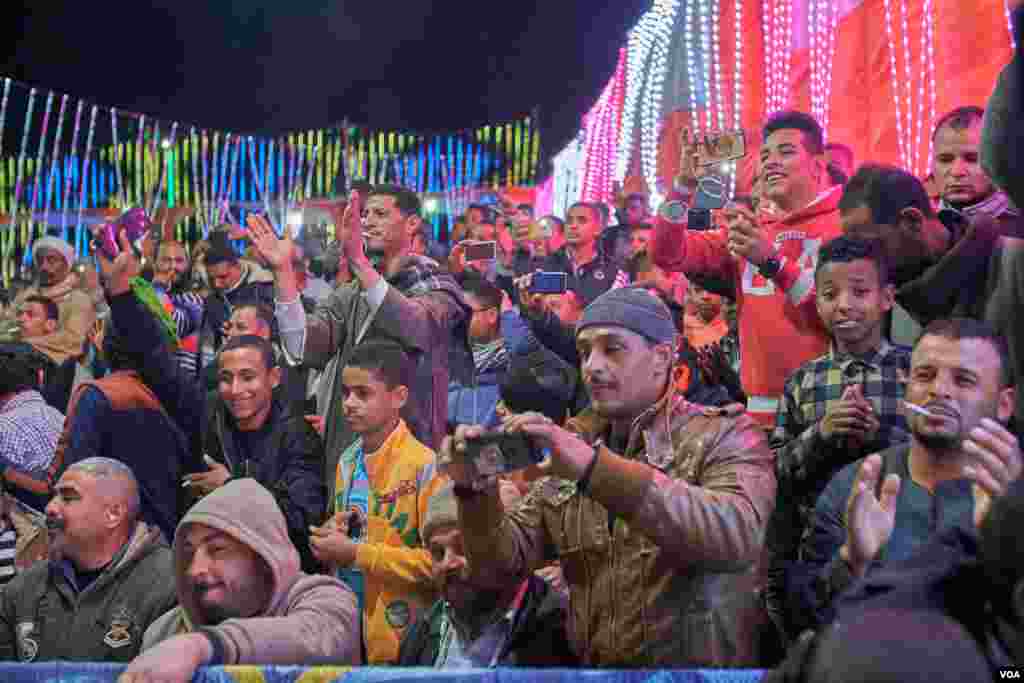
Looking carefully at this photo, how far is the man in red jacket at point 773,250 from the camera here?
438 cm

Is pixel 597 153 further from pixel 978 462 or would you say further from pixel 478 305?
pixel 978 462

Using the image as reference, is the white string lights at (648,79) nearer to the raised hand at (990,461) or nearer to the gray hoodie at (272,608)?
the gray hoodie at (272,608)

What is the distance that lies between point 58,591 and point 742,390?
2.68 metres

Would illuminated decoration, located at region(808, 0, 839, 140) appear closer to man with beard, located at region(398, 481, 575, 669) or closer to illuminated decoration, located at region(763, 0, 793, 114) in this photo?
illuminated decoration, located at region(763, 0, 793, 114)

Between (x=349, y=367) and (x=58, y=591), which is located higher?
(x=349, y=367)

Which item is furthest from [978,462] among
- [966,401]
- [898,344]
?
[898,344]

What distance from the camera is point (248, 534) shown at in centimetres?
373

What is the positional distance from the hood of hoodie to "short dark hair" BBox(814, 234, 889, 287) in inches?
77.4

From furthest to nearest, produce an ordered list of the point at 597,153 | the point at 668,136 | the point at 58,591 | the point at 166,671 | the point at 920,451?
the point at 597,153
the point at 668,136
the point at 58,591
the point at 920,451
the point at 166,671

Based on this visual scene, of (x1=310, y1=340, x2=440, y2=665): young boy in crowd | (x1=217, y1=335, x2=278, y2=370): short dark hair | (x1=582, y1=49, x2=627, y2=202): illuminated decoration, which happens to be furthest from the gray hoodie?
(x1=582, y1=49, x2=627, y2=202): illuminated decoration

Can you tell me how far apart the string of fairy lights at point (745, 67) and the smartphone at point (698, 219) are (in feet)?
4.48

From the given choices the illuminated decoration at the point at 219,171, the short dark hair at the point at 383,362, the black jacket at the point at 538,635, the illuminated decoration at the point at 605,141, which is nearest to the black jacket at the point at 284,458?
the short dark hair at the point at 383,362

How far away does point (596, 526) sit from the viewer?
3.37m

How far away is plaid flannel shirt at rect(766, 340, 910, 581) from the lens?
3695mm
